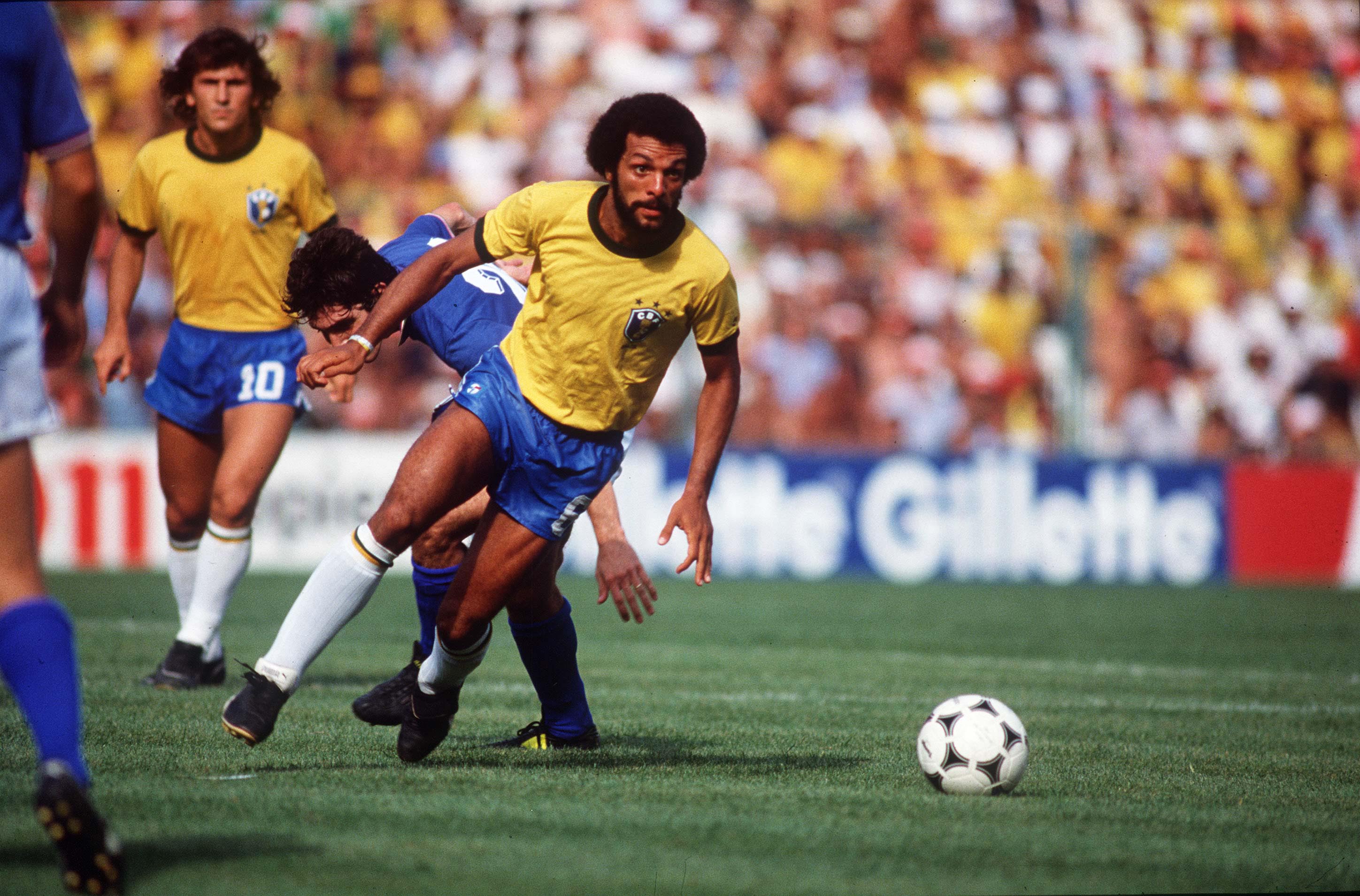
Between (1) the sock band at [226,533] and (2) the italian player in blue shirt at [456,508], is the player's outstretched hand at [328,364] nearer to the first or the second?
(2) the italian player in blue shirt at [456,508]

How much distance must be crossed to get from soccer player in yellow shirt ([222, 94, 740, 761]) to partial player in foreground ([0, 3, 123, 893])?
4.20 feet

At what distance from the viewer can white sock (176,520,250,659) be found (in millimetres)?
7852

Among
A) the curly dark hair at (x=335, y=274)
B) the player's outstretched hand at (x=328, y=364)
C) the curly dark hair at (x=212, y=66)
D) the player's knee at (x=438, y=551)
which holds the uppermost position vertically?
the curly dark hair at (x=212, y=66)

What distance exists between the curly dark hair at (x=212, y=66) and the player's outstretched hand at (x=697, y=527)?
364cm

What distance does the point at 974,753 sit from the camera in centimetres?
536

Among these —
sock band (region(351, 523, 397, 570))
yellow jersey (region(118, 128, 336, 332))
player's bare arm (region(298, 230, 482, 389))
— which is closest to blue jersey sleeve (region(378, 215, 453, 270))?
player's bare arm (region(298, 230, 482, 389))

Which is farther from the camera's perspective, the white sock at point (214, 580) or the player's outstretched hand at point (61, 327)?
the white sock at point (214, 580)

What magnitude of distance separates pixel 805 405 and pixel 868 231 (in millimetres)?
1864

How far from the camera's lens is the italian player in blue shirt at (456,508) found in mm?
6062

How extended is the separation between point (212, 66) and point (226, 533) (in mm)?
2268

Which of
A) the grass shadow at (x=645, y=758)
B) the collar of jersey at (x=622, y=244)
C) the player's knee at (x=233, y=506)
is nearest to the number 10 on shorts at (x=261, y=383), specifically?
the player's knee at (x=233, y=506)

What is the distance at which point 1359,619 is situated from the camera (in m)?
12.8

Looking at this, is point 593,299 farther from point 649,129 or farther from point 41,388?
point 41,388

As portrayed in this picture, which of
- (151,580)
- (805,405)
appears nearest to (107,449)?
(151,580)
